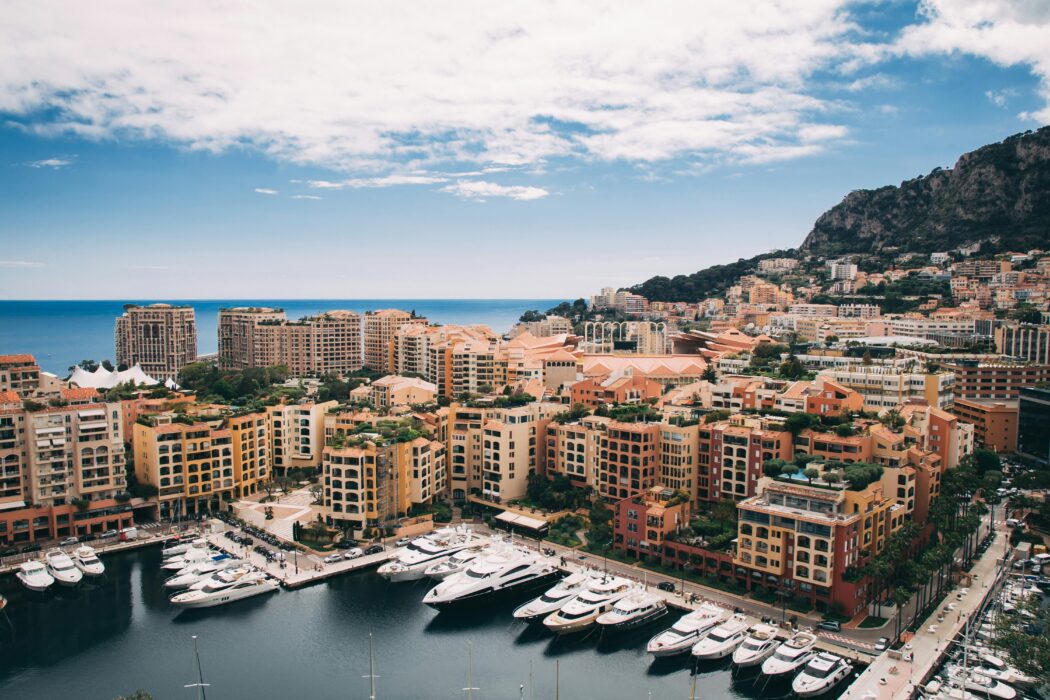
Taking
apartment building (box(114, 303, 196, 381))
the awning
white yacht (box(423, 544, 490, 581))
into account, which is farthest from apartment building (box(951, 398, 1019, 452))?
Answer: apartment building (box(114, 303, 196, 381))

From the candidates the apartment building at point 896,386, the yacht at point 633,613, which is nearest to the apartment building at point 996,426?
the apartment building at point 896,386

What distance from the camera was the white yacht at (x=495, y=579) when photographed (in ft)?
120

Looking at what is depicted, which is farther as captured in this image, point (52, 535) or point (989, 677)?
point (52, 535)

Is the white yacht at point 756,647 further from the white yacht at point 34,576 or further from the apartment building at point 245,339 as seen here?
the apartment building at point 245,339

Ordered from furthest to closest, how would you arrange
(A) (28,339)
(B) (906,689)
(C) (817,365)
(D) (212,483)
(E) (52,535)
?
(A) (28,339) → (C) (817,365) → (D) (212,483) → (E) (52,535) → (B) (906,689)

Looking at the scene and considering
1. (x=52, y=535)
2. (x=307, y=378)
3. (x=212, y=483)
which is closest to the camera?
(x=52, y=535)

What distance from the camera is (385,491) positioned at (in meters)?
44.4

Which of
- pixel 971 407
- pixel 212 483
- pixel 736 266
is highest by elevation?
pixel 736 266

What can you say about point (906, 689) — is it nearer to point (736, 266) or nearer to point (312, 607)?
point (312, 607)

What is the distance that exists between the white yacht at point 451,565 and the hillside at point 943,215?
108 m

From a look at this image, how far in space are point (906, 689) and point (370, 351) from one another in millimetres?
79790

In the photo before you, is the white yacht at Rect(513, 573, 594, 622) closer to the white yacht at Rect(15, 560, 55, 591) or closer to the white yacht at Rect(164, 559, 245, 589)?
the white yacht at Rect(164, 559, 245, 589)

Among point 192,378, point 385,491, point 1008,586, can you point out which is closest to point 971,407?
point 1008,586

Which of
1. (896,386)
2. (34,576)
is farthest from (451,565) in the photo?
(896,386)
